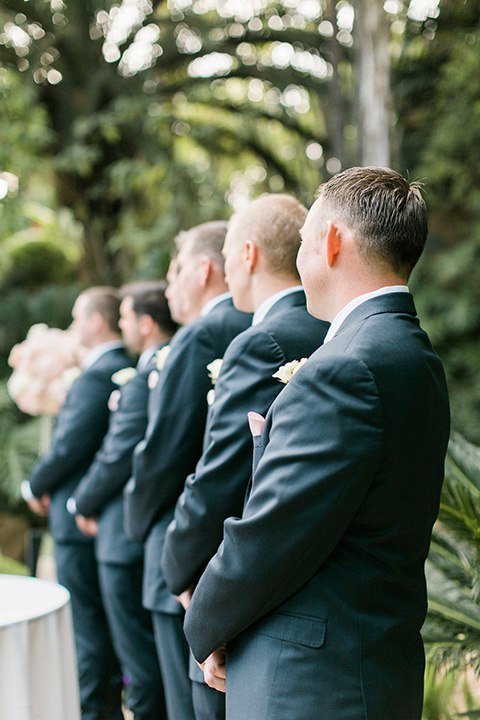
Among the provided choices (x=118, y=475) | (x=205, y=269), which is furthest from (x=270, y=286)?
(x=118, y=475)

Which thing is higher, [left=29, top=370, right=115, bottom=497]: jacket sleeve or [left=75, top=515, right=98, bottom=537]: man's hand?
[left=29, top=370, right=115, bottom=497]: jacket sleeve

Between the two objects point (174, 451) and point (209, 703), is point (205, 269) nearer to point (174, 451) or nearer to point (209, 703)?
point (174, 451)

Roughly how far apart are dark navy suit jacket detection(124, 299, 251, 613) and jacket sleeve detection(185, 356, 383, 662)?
1081 millimetres

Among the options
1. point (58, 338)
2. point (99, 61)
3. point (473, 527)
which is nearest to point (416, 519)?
point (473, 527)

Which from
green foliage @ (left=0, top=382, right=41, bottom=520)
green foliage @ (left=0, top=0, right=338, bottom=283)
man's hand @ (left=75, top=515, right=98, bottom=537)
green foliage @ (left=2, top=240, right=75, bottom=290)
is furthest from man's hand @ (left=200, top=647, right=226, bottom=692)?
green foliage @ (left=2, top=240, right=75, bottom=290)

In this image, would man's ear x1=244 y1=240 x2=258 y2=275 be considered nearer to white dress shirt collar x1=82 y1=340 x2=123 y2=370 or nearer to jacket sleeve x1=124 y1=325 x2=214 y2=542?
jacket sleeve x1=124 y1=325 x2=214 y2=542

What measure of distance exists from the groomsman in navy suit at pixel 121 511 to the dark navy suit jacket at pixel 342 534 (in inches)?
73.8

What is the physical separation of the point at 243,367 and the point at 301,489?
2.14ft

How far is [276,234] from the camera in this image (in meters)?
2.33

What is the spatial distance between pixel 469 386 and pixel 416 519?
6342mm

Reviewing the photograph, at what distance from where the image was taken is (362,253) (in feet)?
5.31

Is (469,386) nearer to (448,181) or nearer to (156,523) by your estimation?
(448,181)

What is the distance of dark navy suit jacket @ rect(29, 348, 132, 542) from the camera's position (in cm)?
428

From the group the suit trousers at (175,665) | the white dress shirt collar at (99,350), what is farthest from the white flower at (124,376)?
the suit trousers at (175,665)
